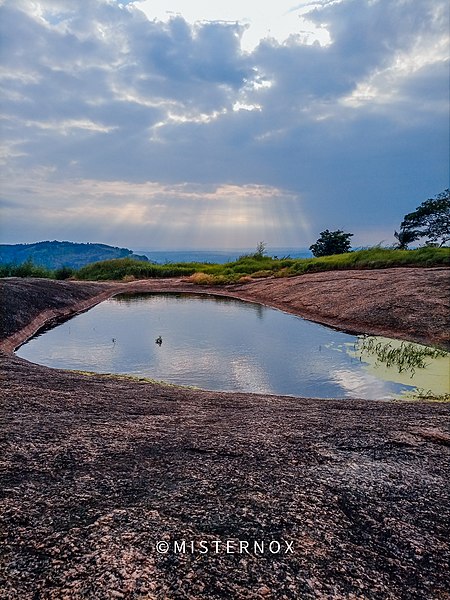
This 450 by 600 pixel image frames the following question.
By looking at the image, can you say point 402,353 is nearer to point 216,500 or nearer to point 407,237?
point 216,500

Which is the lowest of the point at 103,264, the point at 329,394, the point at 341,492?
the point at 329,394

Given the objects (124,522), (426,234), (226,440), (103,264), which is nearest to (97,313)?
(226,440)

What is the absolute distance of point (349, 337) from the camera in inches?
572

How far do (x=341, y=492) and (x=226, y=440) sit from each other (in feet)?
4.13

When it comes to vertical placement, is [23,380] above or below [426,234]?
below

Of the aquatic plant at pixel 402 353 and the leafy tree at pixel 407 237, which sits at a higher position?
the leafy tree at pixel 407 237

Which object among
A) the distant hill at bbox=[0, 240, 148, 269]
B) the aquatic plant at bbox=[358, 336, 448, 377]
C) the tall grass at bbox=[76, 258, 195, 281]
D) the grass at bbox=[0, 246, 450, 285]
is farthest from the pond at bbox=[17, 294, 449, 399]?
the distant hill at bbox=[0, 240, 148, 269]

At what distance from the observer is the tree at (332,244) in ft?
138

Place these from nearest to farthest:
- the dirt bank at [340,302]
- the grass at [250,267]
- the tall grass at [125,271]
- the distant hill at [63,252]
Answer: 1. the dirt bank at [340,302]
2. the grass at [250,267]
3. the tall grass at [125,271]
4. the distant hill at [63,252]

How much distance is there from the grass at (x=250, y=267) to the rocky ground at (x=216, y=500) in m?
23.1

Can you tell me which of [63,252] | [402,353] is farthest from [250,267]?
[63,252]

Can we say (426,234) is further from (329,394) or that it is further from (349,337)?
(329,394)

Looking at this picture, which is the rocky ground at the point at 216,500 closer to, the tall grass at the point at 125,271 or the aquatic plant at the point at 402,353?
the aquatic plant at the point at 402,353

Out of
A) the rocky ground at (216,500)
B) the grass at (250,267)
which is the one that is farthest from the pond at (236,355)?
the grass at (250,267)
